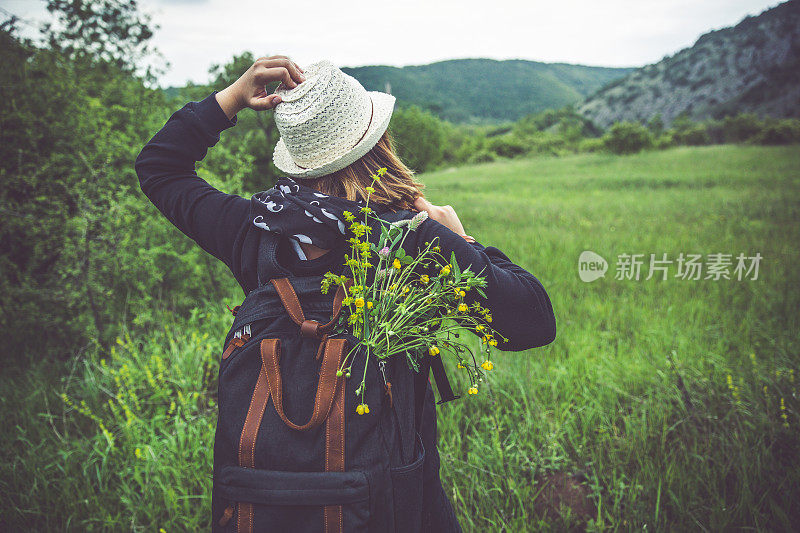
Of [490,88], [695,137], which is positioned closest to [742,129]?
[695,137]

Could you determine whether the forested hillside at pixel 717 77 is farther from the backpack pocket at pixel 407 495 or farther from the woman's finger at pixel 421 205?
the backpack pocket at pixel 407 495

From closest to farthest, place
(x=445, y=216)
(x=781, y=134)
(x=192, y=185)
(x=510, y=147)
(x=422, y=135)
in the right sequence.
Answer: (x=445, y=216)
(x=192, y=185)
(x=781, y=134)
(x=422, y=135)
(x=510, y=147)

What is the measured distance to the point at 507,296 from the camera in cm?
101

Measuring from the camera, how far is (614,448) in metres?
2.19

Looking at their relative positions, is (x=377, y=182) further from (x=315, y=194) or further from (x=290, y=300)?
(x=290, y=300)

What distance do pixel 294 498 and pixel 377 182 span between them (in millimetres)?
805

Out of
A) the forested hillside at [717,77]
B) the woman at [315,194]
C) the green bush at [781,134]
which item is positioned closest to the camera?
the woman at [315,194]

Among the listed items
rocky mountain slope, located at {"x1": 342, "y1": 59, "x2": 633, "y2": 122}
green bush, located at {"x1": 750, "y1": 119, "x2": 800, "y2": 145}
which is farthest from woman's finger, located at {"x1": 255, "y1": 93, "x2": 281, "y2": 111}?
rocky mountain slope, located at {"x1": 342, "y1": 59, "x2": 633, "y2": 122}

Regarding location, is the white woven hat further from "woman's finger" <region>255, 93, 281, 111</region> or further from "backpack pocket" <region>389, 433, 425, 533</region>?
"backpack pocket" <region>389, 433, 425, 533</region>

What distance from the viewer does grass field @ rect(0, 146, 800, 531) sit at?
1.96 m

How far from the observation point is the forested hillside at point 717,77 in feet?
164

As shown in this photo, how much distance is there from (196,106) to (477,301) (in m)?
1.05

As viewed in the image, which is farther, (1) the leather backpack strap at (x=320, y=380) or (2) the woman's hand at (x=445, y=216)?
(2) the woman's hand at (x=445, y=216)

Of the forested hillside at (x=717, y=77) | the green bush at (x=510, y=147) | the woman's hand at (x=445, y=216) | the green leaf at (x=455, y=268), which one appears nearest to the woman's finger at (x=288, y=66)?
the woman's hand at (x=445, y=216)
